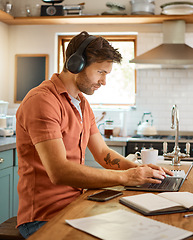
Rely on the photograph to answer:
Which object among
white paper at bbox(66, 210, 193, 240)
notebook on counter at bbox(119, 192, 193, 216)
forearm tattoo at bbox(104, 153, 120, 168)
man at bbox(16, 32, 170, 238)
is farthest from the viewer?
forearm tattoo at bbox(104, 153, 120, 168)

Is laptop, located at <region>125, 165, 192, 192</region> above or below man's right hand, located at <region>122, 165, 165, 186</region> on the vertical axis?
below

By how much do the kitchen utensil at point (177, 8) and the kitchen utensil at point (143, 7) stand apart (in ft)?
0.68

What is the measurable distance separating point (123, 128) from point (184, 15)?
1573mm

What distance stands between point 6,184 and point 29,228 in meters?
1.88

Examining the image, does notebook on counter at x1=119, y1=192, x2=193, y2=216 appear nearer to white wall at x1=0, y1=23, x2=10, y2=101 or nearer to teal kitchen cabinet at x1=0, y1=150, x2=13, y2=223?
teal kitchen cabinet at x1=0, y1=150, x2=13, y2=223

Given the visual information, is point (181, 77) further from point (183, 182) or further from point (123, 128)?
point (183, 182)

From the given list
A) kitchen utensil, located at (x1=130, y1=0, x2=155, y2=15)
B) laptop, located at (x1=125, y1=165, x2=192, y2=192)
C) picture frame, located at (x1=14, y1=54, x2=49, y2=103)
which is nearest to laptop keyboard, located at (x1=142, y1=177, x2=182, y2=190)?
laptop, located at (x1=125, y1=165, x2=192, y2=192)

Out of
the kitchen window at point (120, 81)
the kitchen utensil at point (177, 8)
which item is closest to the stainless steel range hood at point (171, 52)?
the kitchen utensil at point (177, 8)

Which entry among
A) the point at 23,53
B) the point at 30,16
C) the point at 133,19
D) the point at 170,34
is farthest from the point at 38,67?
the point at 170,34

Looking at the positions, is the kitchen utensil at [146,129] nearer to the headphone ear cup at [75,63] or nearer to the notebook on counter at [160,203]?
the headphone ear cup at [75,63]

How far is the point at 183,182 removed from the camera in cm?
195

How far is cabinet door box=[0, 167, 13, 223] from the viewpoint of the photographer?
11.3ft

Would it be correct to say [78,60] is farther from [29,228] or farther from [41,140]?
[29,228]

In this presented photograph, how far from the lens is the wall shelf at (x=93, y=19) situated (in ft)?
15.1
